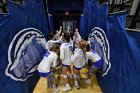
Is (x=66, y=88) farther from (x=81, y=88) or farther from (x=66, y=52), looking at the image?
(x=66, y=52)

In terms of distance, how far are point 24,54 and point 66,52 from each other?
866 millimetres

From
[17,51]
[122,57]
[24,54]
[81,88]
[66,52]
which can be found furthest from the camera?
[81,88]

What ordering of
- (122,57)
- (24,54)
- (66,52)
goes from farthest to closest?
(66,52), (24,54), (122,57)

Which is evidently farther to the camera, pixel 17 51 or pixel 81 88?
pixel 81 88

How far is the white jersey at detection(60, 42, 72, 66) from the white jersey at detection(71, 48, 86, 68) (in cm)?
13

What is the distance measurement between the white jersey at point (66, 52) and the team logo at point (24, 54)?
65 centimetres

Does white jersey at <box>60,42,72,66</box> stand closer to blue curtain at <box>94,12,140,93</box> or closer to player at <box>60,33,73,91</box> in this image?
player at <box>60,33,73,91</box>

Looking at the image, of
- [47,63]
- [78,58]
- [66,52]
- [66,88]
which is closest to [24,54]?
[47,63]

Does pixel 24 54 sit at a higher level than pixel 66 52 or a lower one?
higher

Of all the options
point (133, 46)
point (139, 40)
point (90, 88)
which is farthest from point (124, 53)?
point (90, 88)

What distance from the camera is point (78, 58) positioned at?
3010 mm

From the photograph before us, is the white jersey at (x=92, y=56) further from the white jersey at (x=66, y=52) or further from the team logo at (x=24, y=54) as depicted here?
the team logo at (x=24, y=54)

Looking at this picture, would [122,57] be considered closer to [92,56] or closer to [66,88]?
[92,56]

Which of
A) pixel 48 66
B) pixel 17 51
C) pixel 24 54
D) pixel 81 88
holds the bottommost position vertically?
pixel 81 88
